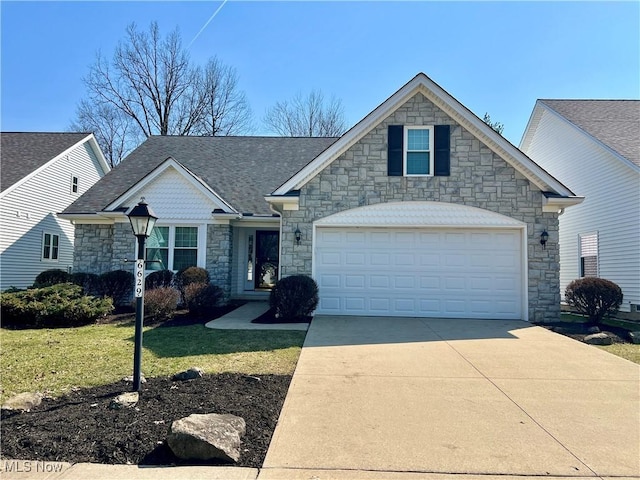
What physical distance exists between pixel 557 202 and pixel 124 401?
10729mm

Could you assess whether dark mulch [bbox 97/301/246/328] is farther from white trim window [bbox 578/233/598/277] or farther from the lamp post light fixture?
white trim window [bbox 578/233/598/277]

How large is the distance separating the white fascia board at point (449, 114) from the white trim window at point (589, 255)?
6.08m

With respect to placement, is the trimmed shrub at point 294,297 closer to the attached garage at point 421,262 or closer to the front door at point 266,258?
the attached garage at point 421,262

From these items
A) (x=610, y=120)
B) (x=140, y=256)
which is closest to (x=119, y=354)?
(x=140, y=256)

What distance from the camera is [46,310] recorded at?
9.80m

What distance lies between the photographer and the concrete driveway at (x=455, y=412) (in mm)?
3541

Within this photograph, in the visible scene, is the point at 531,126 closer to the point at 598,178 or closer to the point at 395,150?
the point at 598,178

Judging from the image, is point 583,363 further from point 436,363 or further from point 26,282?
point 26,282

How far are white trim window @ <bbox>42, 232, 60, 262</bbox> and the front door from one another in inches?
440

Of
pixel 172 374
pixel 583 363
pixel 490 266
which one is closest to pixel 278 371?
pixel 172 374

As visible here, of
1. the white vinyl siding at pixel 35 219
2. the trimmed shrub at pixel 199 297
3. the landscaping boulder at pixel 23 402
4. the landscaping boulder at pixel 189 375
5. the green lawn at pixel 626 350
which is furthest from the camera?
the white vinyl siding at pixel 35 219

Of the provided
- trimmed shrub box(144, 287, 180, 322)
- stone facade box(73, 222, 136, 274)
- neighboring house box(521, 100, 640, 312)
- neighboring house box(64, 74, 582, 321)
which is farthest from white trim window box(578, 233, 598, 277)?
stone facade box(73, 222, 136, 274)

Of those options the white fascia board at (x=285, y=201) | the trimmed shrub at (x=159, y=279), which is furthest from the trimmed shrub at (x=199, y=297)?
the white fascia board at (x=285, y=201)

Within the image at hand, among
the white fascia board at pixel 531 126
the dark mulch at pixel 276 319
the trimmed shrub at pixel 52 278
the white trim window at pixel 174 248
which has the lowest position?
the dark mulch at pixel 276 319
